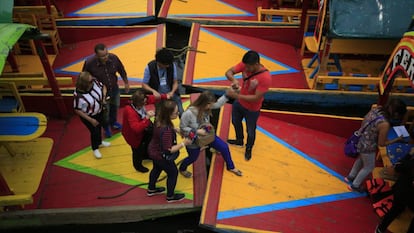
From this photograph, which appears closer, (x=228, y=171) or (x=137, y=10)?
(x=228, y=171)

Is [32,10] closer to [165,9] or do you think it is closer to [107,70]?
[165,9]

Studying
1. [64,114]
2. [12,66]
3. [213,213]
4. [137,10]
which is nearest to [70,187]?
[64,114]

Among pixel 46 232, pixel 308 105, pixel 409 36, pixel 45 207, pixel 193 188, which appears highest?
pixel 409 36

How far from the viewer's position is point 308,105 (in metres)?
7.05

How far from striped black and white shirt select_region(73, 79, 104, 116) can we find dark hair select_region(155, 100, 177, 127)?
126 centimetres

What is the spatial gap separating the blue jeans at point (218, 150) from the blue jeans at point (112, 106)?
1.45m

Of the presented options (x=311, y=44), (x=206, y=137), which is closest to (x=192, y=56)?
(x=311, y=44)

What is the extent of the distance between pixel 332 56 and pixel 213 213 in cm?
488

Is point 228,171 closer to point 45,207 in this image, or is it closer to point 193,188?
point 193,188

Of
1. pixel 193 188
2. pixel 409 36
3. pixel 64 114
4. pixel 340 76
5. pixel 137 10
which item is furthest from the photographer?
pixel 137 10

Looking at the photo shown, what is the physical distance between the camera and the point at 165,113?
373cm

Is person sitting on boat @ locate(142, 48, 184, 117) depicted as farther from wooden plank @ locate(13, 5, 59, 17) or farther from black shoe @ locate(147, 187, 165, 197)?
wooden plank @ locate(13, 5, 59, 17)

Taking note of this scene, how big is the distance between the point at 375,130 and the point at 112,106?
12.0ft

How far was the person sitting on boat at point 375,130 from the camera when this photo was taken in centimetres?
394
